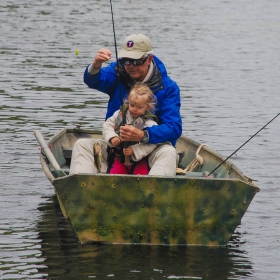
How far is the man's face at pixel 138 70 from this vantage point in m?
8.99

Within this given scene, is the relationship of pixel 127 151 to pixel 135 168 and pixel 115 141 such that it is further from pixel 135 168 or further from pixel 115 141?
pixel 135 168

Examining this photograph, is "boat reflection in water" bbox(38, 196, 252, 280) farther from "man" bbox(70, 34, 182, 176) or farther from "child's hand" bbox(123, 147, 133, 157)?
"child's hand" bbox(123, 147, 133, 157)

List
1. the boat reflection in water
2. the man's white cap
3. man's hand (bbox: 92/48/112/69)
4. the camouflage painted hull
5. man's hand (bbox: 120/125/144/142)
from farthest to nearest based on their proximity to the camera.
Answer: the man's white cap, man's hand (bbox: 92/48/112/69), man's hand (bbox: 120/125/144/142), the camouflage painted hull, the boat reflection in water

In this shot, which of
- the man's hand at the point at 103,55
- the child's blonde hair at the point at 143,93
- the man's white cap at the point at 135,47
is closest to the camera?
the child's blonde hair at the point at 143,93

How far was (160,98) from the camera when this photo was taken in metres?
9.09

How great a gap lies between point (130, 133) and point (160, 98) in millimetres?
732

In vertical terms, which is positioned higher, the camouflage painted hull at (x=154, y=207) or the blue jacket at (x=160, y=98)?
the blue jacket at (x=160, y=98)

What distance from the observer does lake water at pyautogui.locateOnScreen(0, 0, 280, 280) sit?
8.19m

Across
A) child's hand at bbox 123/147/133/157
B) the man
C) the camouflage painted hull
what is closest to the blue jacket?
the man

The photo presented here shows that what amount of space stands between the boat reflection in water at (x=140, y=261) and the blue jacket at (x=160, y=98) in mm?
1108

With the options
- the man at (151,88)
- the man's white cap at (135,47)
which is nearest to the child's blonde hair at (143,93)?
the man at (151,88)

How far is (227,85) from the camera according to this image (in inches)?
816

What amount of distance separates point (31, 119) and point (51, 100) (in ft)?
6.32

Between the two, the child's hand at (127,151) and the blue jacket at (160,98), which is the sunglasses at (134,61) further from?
the child's hand at (127,151)
